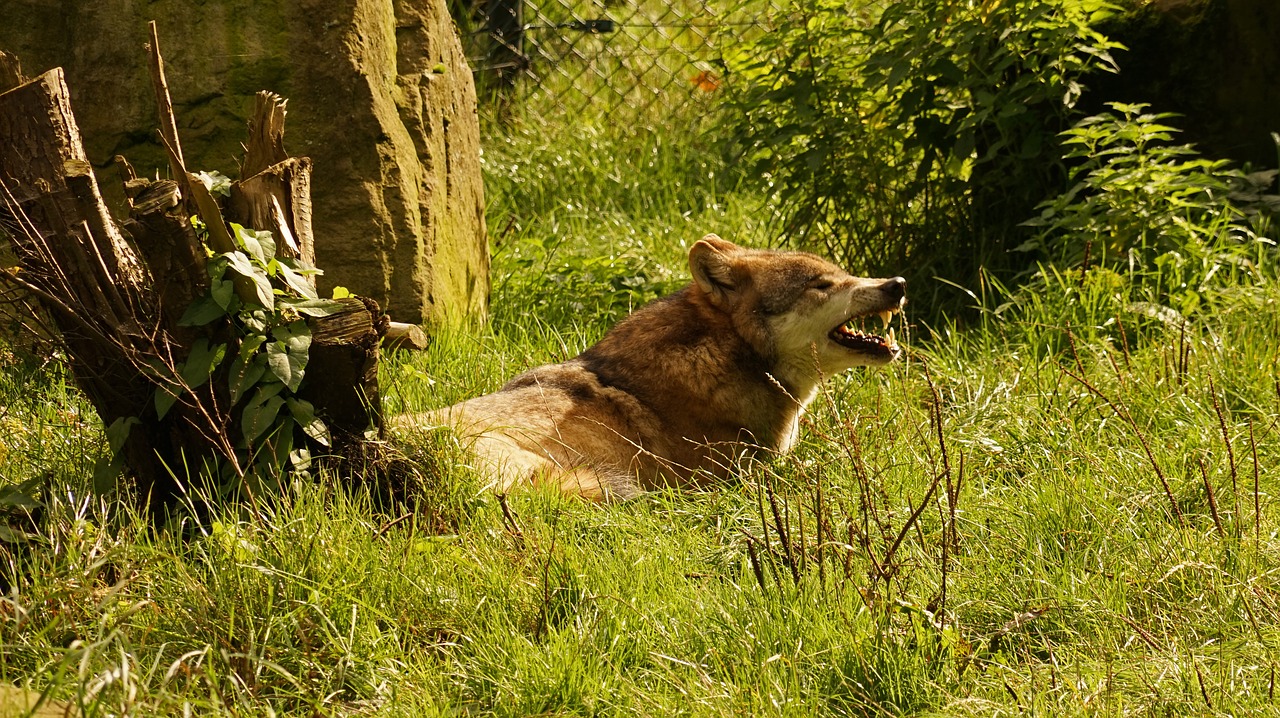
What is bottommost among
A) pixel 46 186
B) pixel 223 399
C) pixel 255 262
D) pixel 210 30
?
pixel 223 399

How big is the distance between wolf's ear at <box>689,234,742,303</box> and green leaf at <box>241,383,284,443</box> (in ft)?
7.48

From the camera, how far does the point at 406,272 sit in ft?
20.8

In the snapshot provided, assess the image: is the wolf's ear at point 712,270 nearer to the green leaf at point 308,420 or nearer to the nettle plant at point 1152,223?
the nettle plant at point 1152,223

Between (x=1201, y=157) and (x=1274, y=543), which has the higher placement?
(x=1201, y=157)

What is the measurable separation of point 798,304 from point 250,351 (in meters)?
2.57

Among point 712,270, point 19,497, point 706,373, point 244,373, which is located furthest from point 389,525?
point 712,270

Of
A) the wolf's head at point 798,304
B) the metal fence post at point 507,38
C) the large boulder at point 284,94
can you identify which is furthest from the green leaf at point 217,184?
the metal fence post at point 507,38

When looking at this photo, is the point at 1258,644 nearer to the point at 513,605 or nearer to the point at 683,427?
the point at 513,605

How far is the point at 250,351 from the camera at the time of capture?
3889 millimetres

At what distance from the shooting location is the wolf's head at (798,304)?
554 cm

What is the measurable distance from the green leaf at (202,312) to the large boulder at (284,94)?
229 cm

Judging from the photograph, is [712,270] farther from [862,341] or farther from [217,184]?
[217,184]

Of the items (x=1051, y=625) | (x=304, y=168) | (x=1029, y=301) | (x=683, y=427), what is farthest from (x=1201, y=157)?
(x=304, y=168)

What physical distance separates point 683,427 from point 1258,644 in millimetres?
2555
